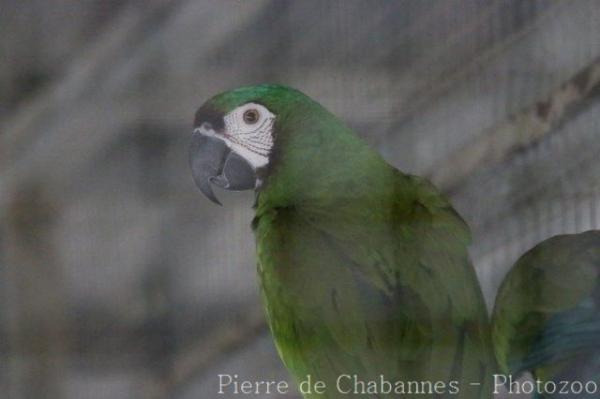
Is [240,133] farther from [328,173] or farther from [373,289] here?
[373,289]

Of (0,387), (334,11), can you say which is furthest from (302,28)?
(0,387)

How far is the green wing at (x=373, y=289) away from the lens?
2.32 ft

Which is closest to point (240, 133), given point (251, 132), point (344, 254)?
point (251, 132)

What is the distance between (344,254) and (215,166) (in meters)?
0.15

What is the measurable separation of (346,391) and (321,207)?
176mm

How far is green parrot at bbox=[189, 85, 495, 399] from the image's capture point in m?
0.71

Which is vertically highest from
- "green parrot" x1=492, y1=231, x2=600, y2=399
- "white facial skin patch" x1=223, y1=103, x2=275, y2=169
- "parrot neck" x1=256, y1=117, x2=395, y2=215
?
"white facial skin patch" x1=223, y1=103, x2=275, y2=169

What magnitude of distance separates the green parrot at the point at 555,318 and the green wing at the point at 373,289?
0.16ft

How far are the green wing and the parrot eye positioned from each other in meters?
0.09

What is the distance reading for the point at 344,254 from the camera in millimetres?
716

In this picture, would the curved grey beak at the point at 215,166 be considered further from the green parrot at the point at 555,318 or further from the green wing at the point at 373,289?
the green parrot at the point at 555,318

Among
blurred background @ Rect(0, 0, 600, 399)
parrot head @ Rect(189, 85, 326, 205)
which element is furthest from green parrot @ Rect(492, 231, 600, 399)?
parrot head @ Rect(189, 85, 326, 205)

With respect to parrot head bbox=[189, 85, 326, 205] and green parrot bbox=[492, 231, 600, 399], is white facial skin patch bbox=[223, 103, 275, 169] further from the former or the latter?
green parrot bbox=[492, 231, 600, 399]

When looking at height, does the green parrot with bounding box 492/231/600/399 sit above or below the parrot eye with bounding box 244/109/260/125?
below
